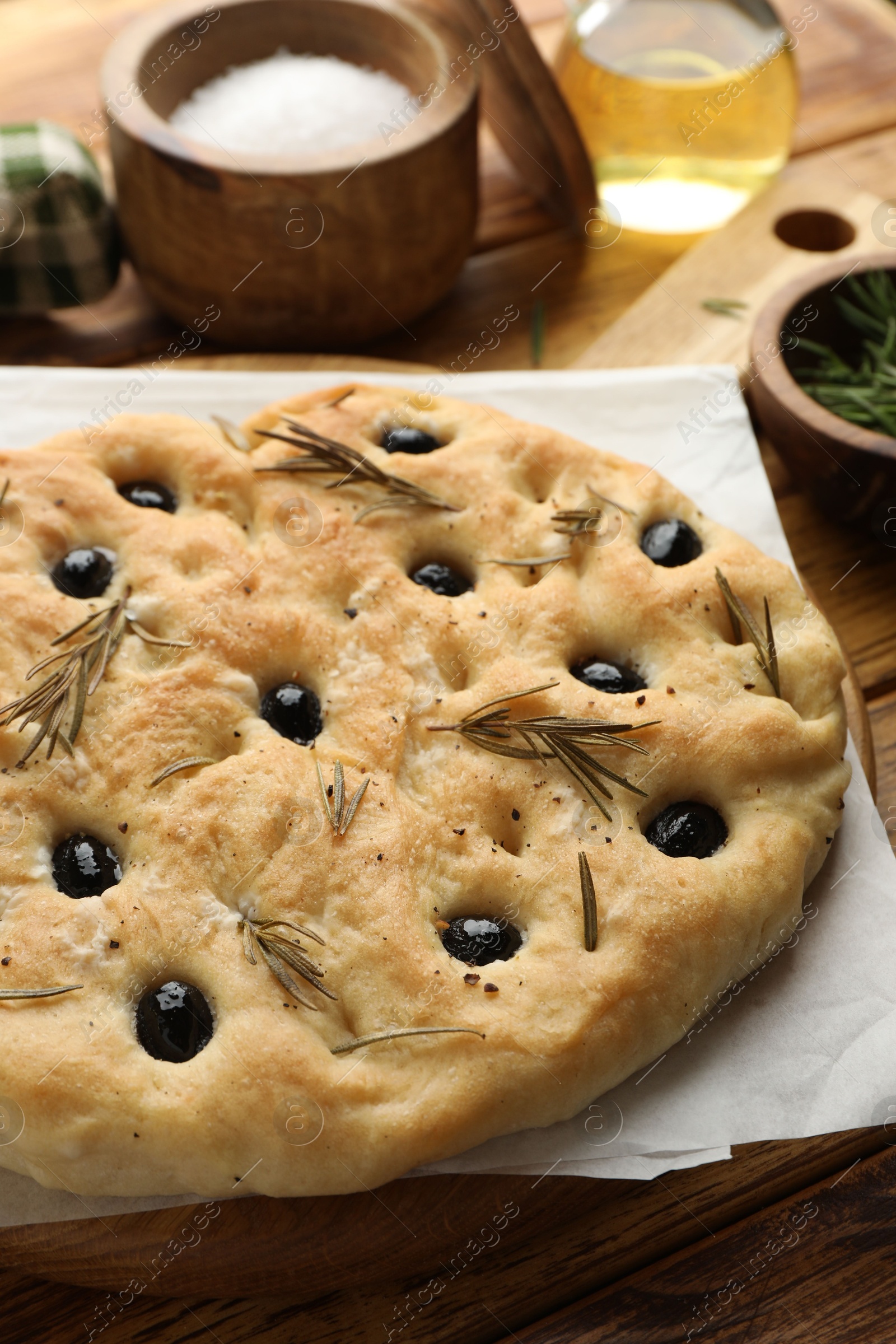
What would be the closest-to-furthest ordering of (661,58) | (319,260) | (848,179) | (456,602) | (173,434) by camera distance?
(456,602)
(173,434)
(319,260)
(661,58)
(848,179)

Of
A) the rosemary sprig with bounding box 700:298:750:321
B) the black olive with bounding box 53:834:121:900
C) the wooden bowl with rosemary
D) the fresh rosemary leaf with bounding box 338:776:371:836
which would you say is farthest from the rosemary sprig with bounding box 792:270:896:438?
the black olive with bounding box 53:834:121:900

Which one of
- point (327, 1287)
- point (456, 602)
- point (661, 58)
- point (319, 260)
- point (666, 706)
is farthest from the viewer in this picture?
point (661, 58)

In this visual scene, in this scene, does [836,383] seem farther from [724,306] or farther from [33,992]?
[33,992]

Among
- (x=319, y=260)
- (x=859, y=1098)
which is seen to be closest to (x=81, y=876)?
(x=859, y=1098)

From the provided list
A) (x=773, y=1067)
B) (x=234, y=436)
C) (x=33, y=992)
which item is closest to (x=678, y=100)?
(x=234, y=436)

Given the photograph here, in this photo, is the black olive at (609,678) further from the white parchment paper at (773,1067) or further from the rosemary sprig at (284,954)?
the rosemary sprig at (284,954)

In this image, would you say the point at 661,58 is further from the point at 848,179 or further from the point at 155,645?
the point at 155,645

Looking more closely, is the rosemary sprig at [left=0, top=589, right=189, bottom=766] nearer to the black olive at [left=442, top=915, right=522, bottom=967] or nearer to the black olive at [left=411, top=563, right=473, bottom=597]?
the black olive at [left=411, top=563, right=473, bottom=597]

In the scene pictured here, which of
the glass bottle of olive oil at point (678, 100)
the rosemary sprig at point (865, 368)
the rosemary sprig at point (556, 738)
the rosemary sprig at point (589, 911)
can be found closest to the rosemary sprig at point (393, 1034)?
the rosemary sprig at point (589, 911)
